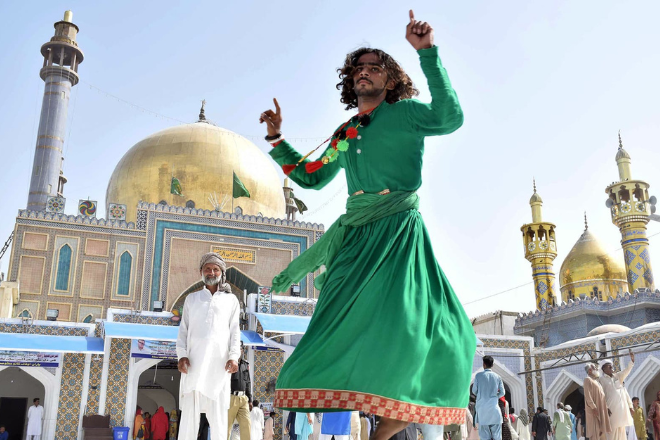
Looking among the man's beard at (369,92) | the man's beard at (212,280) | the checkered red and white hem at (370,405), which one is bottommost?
the checkered red and white hem at (370,405)

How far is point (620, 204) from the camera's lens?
2148 centimetres

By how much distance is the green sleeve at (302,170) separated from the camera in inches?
92.5

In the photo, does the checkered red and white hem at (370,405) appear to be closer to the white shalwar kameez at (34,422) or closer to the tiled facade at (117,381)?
the white shalwar kameez at (34,422)

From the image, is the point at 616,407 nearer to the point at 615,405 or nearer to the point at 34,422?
the point at 615,405

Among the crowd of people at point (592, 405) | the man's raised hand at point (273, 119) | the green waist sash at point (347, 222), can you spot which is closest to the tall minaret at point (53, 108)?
the crowd of people at point (592, 405)

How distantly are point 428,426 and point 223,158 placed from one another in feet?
62.5

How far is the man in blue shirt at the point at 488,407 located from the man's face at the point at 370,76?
11.8 feet

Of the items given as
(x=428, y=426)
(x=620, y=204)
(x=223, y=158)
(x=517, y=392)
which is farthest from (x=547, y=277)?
(x=428, y=426)

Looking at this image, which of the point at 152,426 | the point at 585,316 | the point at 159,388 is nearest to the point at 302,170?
the point at 152,426

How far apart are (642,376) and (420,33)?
1401 cm

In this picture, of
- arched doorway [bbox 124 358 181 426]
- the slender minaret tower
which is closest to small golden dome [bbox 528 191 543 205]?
the slender minaret tower

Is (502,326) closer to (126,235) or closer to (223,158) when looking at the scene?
(223,158)

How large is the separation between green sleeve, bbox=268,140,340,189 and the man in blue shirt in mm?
3399

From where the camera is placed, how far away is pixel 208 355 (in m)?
3.31
